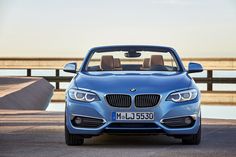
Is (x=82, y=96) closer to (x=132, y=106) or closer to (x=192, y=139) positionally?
(x=132, y=106)

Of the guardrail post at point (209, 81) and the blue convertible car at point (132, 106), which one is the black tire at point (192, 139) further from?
the guardrail post at point (209, 81)

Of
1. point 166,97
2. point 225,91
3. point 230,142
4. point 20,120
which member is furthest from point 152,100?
point 225,91

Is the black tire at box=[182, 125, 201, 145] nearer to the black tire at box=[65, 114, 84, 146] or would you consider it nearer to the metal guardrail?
the black tire at box=[65, 114, 84, 146]

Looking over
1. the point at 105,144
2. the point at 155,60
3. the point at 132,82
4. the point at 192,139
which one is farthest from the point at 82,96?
the point at 155,60

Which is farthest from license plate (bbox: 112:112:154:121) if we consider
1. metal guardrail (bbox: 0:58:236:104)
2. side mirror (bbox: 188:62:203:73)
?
metal guardrail (bbox: 0:58:236:104)

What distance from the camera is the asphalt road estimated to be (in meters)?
10.5

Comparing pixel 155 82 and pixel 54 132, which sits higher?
pixel 155 82

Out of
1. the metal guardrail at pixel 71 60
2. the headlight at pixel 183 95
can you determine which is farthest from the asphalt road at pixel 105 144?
the metal guardrail at pixel 71 60

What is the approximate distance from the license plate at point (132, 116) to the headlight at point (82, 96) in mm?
344

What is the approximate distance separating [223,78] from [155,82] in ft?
68.8

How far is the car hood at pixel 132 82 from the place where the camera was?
1112cm

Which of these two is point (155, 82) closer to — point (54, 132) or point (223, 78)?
point (54, 132)

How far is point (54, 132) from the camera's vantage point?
13641 millimetres

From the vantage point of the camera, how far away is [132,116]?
433 inches
